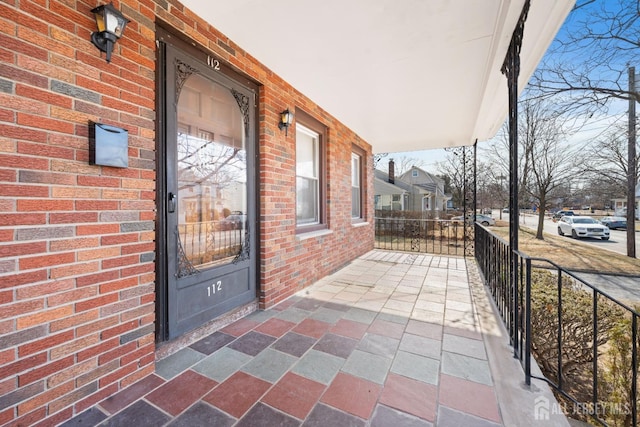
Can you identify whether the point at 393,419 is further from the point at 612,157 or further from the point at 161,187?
the point at 612,157

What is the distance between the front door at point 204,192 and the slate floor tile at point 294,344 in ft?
2.02

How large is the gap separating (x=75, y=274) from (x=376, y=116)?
4.19 m

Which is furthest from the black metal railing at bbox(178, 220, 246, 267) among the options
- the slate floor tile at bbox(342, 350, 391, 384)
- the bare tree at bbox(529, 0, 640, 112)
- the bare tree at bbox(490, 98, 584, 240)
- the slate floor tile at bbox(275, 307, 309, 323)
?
the bare tree at bbox(490, 98, 584, 240)

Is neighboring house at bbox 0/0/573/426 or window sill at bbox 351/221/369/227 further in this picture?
window sill at bbox 351/221/369/227

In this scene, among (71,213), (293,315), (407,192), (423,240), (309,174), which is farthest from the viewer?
(407,192)

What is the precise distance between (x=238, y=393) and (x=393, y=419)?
887 millimetres

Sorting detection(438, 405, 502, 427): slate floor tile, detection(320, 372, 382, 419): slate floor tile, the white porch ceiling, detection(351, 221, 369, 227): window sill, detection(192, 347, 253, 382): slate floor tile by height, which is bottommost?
detection(438, 405, 502, 427): slate floor tile

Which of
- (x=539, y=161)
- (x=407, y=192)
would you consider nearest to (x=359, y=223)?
(x=539, y=161)

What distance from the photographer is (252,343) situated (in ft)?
7.16

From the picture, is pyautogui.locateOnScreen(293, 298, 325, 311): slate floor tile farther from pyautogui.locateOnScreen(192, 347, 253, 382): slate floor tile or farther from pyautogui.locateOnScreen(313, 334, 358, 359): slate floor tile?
pyautogui.locateOnScreen(192, 347, 253, 382): slate floor tile

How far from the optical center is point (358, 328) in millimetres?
2447

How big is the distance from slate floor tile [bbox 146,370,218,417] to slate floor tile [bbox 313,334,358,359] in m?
0.81

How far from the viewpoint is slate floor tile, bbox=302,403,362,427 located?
1378 mm

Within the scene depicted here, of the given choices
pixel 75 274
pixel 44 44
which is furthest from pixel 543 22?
pixel 75 274
